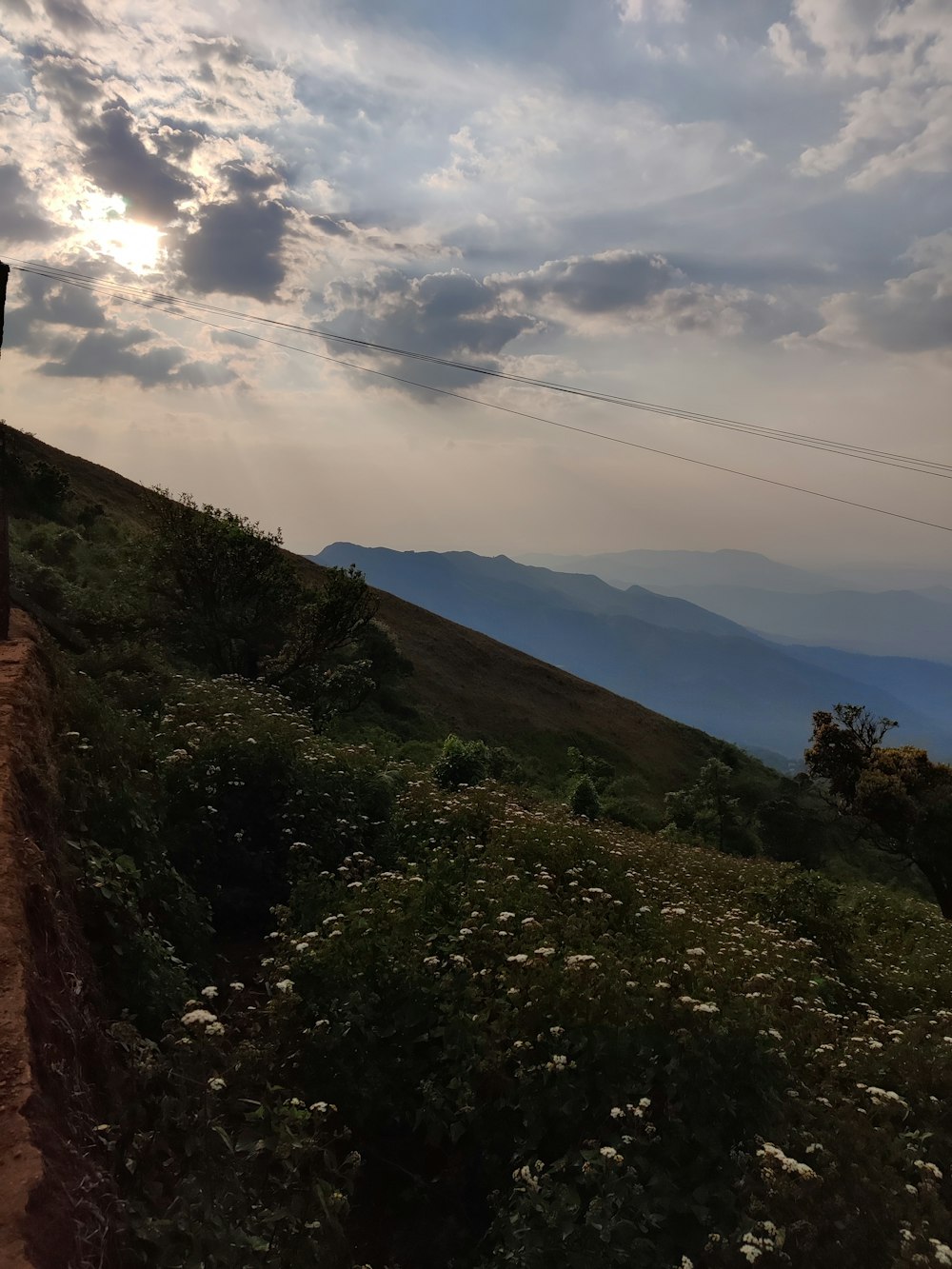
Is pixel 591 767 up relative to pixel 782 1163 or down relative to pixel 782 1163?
down

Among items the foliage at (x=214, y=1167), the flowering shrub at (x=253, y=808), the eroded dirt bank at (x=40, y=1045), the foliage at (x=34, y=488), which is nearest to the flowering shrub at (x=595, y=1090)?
the foliage at (x=214, y=1167)

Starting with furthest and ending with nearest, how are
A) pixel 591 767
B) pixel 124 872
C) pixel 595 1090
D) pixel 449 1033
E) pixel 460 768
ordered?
pixel 591 767 < pixel 460 768 < pixel 124 872 < pixel 449 1033 < pixel 595 1090

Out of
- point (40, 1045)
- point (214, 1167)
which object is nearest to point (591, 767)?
point (214, 1167)

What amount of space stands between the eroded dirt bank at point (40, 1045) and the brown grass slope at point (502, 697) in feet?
114

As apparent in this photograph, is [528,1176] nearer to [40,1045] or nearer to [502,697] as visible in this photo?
[40,1045]

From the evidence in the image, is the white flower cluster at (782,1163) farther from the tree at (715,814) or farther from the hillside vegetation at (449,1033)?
the tree at (715,814)

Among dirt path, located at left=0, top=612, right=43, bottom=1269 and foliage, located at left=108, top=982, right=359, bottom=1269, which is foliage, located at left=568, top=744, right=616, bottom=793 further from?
dirt path, located at left=0, top=612, right=43, bottom=1269

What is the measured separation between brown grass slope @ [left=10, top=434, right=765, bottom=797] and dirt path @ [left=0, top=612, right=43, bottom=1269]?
35.2 meters

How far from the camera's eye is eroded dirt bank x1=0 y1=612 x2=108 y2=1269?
3.03m

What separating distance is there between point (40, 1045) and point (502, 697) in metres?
52.7

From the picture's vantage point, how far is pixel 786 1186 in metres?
4.26

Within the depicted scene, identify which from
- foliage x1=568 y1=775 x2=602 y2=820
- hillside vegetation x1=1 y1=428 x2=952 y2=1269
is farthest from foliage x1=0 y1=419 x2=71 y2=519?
foliage x1=568 y1=775 x2=602 y2=820

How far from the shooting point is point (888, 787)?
74.5ft

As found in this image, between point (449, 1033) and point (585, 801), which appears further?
point (585, 801)
